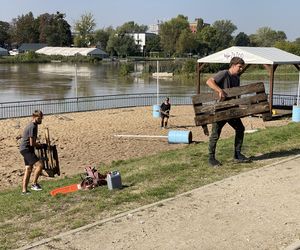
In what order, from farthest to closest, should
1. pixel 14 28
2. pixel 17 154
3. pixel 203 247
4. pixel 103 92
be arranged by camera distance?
pixel 14 28 < pixel 103 92 < pixel 17 154 < pixel 203 247

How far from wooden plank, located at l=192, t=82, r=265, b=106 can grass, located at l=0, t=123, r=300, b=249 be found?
123cm

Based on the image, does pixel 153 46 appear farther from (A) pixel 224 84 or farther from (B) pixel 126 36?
(A) pixel 224 84

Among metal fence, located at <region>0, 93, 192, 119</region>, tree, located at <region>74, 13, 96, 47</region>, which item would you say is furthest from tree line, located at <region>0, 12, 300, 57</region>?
metal fence, located at <region>0, 93, 192, 119</region>

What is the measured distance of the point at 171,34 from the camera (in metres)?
135

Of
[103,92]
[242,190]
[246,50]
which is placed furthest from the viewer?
[103,92]

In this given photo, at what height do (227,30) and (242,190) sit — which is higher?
(227,30)

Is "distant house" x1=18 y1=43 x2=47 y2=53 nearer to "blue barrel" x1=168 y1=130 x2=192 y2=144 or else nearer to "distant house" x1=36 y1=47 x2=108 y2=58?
"distant house" x1=36 y1=47 x2=108 y2=58

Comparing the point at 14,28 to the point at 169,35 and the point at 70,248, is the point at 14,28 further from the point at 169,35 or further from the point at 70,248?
the point at 70,248

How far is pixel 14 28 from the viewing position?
16062 cm

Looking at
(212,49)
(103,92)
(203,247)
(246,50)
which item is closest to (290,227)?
(203,247)

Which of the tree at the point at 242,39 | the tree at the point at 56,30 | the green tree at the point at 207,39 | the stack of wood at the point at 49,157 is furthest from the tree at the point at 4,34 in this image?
the stack of wood at the point at 49,157

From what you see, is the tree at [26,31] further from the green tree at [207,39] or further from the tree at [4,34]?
the green tree at [207,39]

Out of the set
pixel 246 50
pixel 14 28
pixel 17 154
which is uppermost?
pixel 14 28

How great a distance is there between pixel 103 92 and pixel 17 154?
83.8 ft
